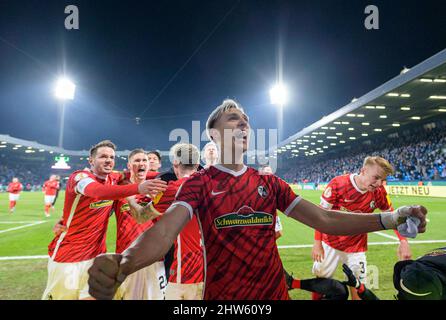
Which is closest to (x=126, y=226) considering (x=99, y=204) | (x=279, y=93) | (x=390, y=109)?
(x=99, y=204)

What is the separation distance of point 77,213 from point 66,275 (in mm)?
657

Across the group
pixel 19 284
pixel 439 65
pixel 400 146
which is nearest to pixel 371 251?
pixel 19 284

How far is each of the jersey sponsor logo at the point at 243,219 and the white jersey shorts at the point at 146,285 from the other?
172 cm

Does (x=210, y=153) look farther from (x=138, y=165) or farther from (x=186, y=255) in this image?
(x=186, y=255)

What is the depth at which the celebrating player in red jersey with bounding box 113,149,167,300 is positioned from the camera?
10.3 feet

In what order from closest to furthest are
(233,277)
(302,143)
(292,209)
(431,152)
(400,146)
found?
1. (233,277)
2. (292,209)
3. (431,152)
4. (400,146)
5. (302,143)

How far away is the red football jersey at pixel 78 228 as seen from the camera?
3.17 metres

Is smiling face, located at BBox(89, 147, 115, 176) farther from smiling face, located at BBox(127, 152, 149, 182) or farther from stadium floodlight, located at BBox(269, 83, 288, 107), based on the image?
stadium floodlight, located at BBox(269, 83, 288, 107)

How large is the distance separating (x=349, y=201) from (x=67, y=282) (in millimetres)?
3707

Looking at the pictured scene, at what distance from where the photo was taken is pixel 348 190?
13.7 ft

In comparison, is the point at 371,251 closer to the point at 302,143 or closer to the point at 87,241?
the point at 87,241

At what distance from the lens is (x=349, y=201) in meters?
4.16

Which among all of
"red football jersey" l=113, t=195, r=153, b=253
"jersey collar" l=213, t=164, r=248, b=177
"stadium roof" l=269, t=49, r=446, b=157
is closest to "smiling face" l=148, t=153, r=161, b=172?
"red football jersey" l=113, t=195, r=153, b=253

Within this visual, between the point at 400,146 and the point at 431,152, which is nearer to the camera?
the point at 431,152
